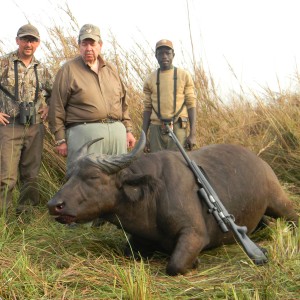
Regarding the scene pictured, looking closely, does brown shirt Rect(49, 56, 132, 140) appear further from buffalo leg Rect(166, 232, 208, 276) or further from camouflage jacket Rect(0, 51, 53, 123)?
buffalo leg Rect(166, 232, 208, 276)

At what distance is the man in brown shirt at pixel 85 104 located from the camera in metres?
5.84

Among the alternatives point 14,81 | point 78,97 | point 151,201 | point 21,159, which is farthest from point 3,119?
point 151,201

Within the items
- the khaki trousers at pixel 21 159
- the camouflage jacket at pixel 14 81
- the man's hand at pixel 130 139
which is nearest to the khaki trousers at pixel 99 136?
the man's hand at pixel 130 139

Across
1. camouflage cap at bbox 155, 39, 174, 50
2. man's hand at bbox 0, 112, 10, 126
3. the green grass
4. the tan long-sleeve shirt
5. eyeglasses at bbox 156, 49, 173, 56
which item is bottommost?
the green grass

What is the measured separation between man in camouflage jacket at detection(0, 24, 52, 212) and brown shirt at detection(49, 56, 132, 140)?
13.5 inches

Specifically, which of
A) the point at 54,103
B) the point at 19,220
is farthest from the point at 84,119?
the point at 19,220

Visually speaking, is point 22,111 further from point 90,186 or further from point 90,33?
point 90,186

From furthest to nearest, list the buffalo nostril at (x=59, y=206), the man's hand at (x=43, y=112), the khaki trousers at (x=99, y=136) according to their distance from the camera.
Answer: the man's hand at (x=43, y=112)
the khaki trousers at (x=99, y=136)
the buffalo nostril at (x=59, y=206)

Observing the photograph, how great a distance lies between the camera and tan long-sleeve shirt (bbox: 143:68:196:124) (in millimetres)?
6914

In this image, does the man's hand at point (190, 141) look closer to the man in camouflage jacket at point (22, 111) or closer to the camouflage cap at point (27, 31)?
the man in camouflage jacket at point (22, 111)

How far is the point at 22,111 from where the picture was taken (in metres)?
5.95

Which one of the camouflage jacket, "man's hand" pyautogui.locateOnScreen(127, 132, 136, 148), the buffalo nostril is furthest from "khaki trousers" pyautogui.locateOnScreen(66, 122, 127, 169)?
the buffalo nostril

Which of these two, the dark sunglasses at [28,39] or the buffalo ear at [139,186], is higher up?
the dark sunglasses at [28,39]

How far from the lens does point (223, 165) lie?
515 centimetres
